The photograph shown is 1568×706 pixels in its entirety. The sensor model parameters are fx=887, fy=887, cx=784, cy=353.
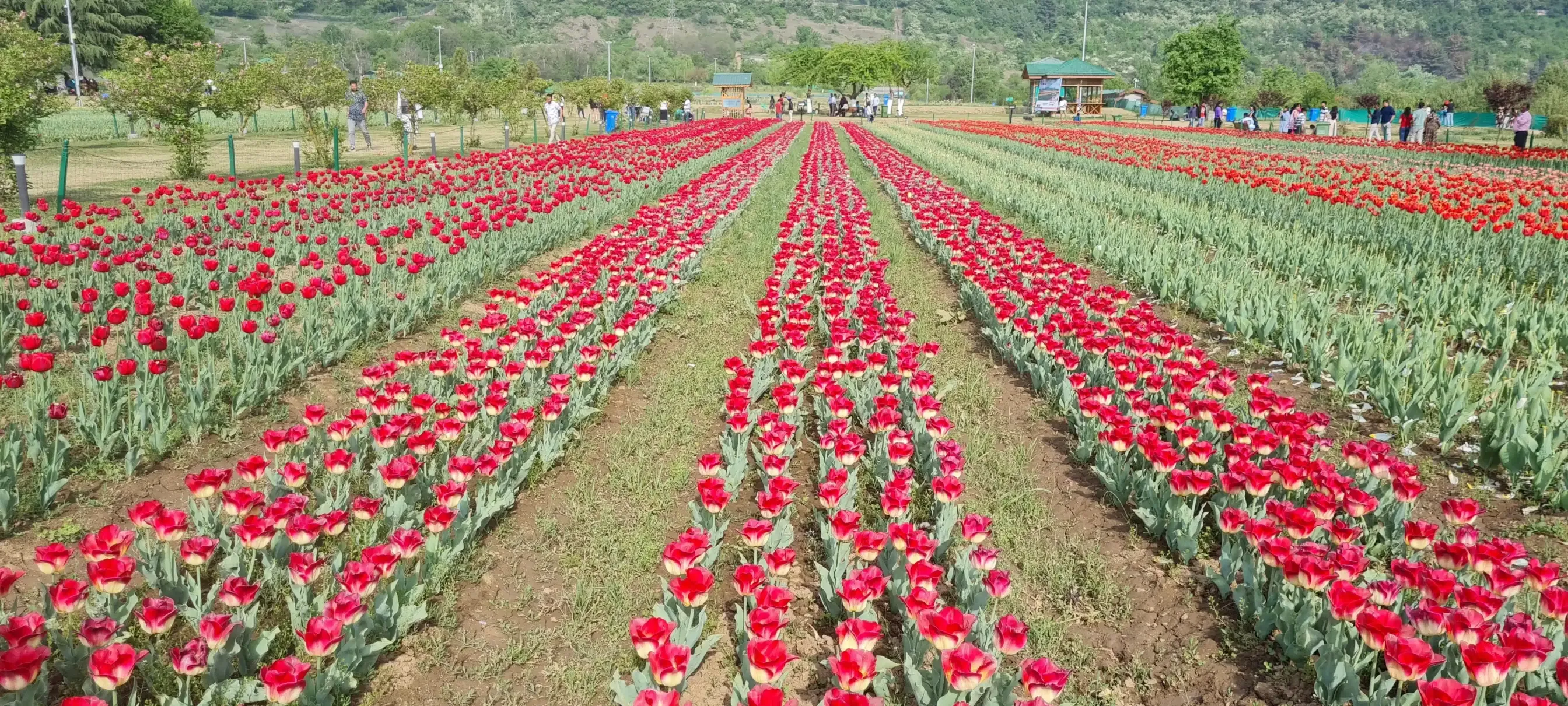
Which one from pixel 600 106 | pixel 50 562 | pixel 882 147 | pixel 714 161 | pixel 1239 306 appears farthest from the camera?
pixel 600 106

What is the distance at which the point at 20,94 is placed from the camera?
1316cm

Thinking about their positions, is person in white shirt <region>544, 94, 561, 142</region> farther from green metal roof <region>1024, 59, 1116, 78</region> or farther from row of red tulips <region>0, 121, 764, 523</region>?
green metal roof <region>1024, 59, 1116, 78</region>

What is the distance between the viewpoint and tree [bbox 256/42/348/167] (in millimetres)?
21266

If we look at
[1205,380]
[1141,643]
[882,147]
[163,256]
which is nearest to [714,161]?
[882,147]

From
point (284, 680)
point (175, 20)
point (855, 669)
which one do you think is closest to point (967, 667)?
point (855, 669)

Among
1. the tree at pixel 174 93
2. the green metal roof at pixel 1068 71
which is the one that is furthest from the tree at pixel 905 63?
the tree at pixel 174 93

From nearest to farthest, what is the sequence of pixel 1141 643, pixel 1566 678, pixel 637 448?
pixel 1566 678 < pixel 1141 643 < pixel 637 448

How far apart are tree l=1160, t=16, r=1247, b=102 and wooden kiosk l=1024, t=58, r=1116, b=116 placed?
7746 millimetres

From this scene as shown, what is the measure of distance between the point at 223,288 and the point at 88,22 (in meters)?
80.2

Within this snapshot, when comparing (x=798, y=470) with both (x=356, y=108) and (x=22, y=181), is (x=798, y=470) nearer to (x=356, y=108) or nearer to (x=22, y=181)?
(x=22, y=181)

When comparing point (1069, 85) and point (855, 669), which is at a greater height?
point (1069, 85)

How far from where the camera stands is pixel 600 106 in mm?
50812

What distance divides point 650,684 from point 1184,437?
2.80 meters

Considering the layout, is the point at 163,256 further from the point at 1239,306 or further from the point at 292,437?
the point at 1239,306
